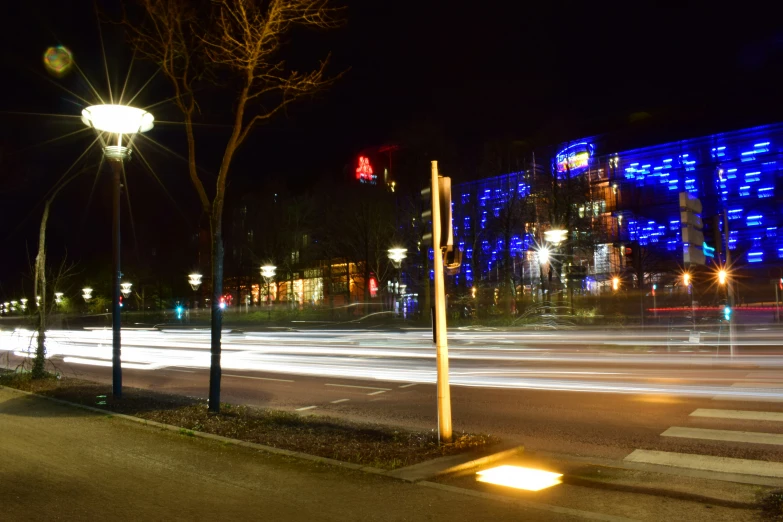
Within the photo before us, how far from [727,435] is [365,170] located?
80674 millimetres

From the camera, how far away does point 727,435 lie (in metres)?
8.95

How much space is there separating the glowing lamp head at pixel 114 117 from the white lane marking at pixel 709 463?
10.4 meters

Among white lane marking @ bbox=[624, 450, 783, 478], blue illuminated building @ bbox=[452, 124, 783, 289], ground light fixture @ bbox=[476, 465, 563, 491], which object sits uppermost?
blue illuminated building @ bbox=[452, 124, 783, 289]

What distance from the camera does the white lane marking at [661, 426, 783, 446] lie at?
8586mm

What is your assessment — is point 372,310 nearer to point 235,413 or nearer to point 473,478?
point 235,413

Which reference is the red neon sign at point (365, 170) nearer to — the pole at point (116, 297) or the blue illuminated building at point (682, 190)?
the blue illuminated building at point (682, 190)

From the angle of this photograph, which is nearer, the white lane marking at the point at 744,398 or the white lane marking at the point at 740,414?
the white lane marking at the point at 740,414

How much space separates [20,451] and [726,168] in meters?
86.2

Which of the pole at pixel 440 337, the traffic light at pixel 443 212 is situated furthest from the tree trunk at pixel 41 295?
the pole at pixel 440 337

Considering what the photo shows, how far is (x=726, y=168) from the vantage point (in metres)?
80.4

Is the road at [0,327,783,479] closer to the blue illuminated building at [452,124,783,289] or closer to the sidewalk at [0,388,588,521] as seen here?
the sidewalk at [0,388,588,521]

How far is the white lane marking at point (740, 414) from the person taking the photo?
997 centimetres

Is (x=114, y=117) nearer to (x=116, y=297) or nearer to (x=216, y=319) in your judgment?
(x=116, y=297)

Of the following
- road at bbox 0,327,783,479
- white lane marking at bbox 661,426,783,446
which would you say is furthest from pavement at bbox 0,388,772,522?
white lane marking at bbox 661,426,783,446
